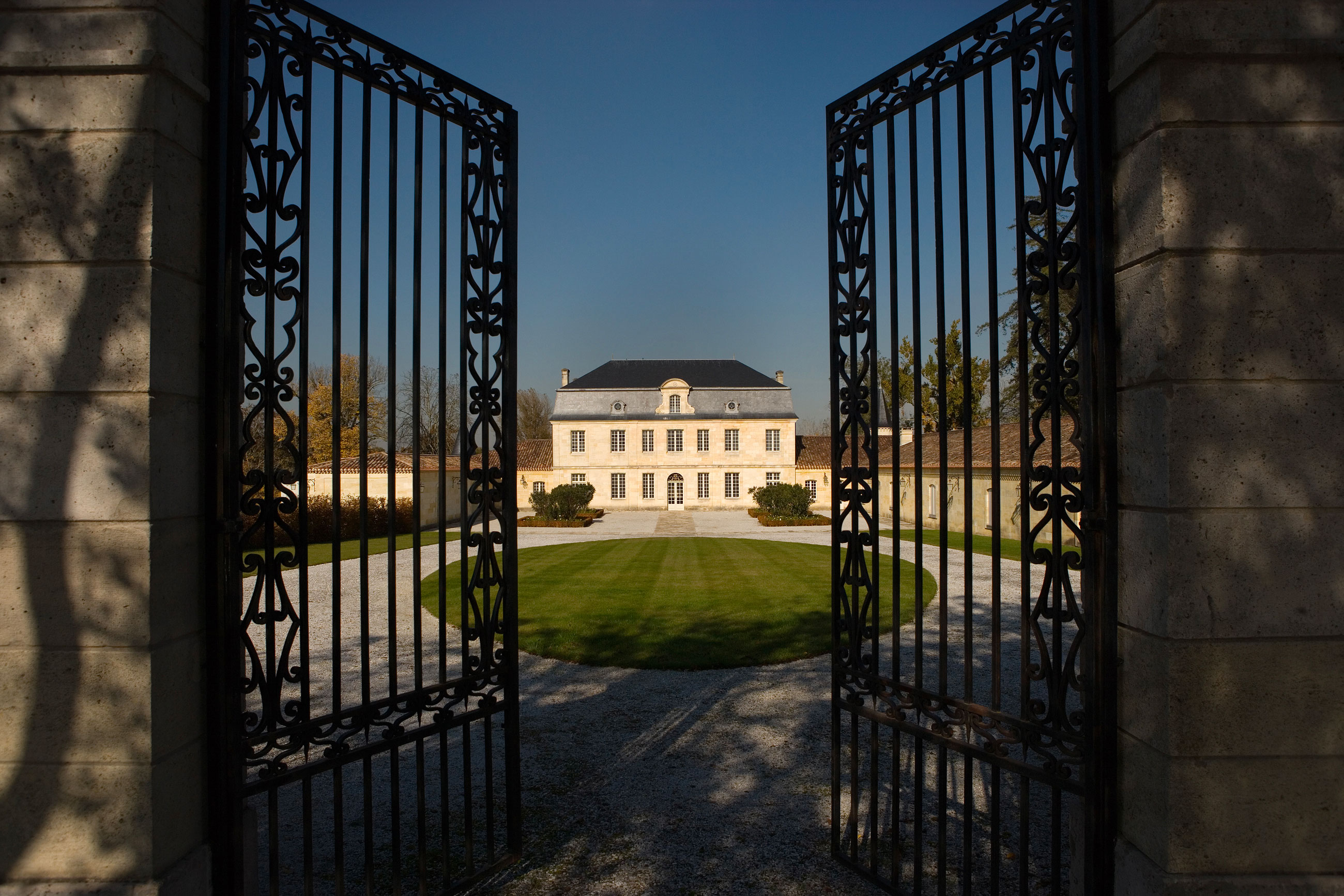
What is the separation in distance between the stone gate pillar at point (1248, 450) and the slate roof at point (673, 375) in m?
39.7

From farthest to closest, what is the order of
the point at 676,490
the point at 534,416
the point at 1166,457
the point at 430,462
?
the point at 534,416 → the point at 676,490 → the point at 430,462 → the point at 1166,457

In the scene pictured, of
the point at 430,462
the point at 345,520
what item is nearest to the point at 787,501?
the point at 430,462

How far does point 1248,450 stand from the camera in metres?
2.28

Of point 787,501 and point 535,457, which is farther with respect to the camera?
point 535,457

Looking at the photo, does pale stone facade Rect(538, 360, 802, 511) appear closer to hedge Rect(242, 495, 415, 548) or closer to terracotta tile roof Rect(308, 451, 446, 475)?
terracotta tile roof Rect(308, 451, 446, 475)

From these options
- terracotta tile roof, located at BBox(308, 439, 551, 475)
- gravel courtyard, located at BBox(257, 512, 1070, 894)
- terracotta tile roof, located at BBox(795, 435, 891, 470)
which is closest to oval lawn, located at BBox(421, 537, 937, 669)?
gravel courtyard, located at BBox(257, 512, 1070, 894)

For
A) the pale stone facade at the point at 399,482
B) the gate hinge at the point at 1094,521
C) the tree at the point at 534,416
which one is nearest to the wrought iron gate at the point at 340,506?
the gate hinge at the point at 1094,521

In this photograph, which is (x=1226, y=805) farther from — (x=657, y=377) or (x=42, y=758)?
(x=657, y=377)

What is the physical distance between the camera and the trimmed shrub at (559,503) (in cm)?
2980

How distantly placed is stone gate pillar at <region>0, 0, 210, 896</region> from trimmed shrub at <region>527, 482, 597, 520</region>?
27.6 meters

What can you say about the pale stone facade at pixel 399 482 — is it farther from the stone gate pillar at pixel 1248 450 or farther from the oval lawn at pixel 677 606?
the stone gate pillar at pixel 1248 450

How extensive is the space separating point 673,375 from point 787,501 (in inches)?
609

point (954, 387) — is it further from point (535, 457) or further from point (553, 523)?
point (535, 457)

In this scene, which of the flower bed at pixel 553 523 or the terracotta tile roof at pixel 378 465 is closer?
the terracotta tile roof at pixel 378 465
